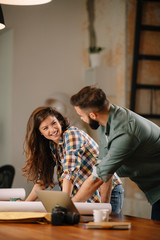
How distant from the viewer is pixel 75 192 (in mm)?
3031

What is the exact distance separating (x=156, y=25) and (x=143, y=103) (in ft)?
3.28

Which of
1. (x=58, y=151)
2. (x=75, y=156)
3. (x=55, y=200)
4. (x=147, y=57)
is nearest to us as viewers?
(x=55, y=200)

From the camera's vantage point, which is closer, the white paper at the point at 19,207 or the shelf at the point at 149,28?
the white paper at the point at 19,207

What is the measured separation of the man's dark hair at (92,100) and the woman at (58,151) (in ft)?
1.33

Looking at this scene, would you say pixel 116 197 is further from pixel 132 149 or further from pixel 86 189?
pixel 132 149

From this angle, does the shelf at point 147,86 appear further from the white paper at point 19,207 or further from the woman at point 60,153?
the white paper at point 19,207

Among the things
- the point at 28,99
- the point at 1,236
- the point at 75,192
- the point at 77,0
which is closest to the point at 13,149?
the point at 28,99

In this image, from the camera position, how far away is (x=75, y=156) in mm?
2867

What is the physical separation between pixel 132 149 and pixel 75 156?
48 centimetres

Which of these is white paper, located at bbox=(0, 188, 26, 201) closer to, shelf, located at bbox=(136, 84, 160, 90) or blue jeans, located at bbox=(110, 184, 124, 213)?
blue jeans, located at bbox=(110, 184, 124, 213)

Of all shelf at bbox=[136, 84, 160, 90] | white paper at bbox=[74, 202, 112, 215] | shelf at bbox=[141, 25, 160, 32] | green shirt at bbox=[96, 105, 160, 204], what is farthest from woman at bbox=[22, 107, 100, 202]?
shelf at bbox=[141, 25, 160, 32]

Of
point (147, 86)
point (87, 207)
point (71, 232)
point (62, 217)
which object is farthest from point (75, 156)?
point (147, 86)

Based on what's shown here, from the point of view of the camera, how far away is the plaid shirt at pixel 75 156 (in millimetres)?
2842

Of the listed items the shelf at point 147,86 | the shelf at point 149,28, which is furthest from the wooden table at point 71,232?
the shelf at point 149,28
